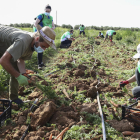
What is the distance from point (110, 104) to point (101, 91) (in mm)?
672

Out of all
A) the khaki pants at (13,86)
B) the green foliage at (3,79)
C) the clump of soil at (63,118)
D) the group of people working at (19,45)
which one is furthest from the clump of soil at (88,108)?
the green foliage at (3,79)

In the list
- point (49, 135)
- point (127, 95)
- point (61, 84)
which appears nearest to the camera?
point (49, 135)

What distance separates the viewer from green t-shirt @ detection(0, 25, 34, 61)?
7.82 ft

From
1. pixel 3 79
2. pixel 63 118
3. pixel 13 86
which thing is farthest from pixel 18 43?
pixel 3 79

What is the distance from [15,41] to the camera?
→ 2451 millimetres

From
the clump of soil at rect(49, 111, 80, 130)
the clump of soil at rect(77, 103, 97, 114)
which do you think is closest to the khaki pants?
the clump of soil at rect(49, 111, 80, 130)

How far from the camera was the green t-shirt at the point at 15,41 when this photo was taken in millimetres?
2385

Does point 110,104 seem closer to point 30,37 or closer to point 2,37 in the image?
point 30,37

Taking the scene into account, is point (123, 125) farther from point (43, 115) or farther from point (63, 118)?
point (43, 115)

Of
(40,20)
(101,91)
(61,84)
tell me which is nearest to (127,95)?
(101,91)

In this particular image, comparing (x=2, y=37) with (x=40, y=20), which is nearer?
(x=2, y=37)

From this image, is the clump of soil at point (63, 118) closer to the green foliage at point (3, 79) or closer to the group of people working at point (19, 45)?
the group of people working at point (19, 45)

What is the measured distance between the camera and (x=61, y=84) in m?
4.24

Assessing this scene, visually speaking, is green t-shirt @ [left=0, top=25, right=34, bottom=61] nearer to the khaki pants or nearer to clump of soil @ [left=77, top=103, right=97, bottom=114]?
the khaki pants
